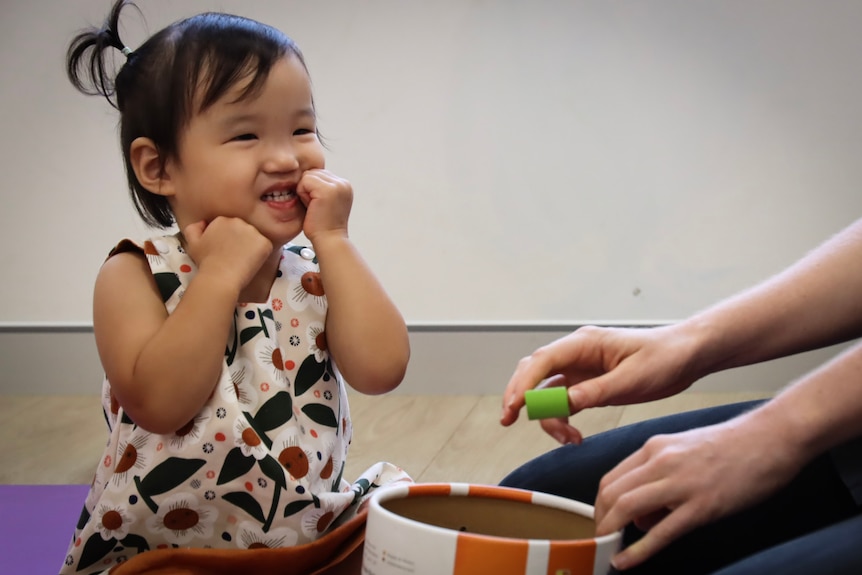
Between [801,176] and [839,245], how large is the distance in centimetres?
119

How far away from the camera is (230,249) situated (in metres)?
0.84

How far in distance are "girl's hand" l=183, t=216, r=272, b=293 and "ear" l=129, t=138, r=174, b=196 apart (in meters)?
0.05

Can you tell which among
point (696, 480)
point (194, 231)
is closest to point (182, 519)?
point (194, 231)

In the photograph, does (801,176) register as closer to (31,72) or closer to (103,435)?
(103,435)

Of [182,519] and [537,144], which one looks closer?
[182,519]

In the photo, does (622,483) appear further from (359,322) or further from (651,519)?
(359,322)

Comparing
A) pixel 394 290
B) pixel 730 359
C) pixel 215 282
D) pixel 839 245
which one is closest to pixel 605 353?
pixel 730 359

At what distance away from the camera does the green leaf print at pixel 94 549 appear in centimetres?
82

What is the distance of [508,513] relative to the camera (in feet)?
2.23

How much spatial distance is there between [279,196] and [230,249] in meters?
0.08

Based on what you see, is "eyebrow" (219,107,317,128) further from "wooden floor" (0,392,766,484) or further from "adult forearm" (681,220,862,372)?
"wooden floor" (0,392,766,484)

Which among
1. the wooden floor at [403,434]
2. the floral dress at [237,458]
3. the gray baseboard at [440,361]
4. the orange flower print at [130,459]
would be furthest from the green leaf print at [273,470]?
the gray baseboard at [440,361]

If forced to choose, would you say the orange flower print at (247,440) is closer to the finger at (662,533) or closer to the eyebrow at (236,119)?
the eyebrow at (236,119)

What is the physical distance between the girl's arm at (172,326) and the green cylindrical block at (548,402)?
307 mm
